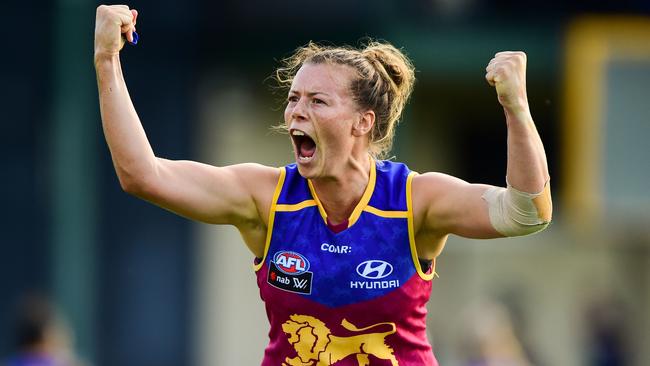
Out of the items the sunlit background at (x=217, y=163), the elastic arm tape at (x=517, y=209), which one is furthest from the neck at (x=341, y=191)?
the sunlit background at (x=217, y=163)

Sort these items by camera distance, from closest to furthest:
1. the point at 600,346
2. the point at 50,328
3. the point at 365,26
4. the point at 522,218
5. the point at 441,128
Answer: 1. the point at 522,218
2. the point at 50,328
3. the point at 600,346
4. the point at 365,26
5. the point at 441,128

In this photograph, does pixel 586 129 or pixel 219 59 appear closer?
pixel 586 129

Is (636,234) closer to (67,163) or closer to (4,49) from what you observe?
(67,163)

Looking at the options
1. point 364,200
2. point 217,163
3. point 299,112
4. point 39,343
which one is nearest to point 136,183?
point 299,112

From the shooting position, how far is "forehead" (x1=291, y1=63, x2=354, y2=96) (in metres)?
5.47

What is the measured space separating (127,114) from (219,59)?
1221cm

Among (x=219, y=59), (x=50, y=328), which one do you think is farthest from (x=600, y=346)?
(x=50, y=328)

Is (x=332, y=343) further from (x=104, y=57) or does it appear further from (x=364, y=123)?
(x=104, y=57)

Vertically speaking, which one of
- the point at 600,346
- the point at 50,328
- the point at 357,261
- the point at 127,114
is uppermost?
the point at 127,114

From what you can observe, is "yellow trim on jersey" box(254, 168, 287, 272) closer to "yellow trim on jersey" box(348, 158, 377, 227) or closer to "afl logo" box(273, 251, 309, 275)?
"afl logo" box(273, 251, 309, 275)

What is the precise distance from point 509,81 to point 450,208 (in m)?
0.63

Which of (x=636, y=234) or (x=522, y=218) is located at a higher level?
(x=522, y=218)

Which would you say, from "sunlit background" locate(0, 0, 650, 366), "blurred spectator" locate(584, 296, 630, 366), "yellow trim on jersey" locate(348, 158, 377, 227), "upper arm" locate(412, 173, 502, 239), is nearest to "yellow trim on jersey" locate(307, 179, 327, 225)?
"yellow trim on jersey" locate(348, 158, 377, 227)

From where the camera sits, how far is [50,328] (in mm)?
10234
